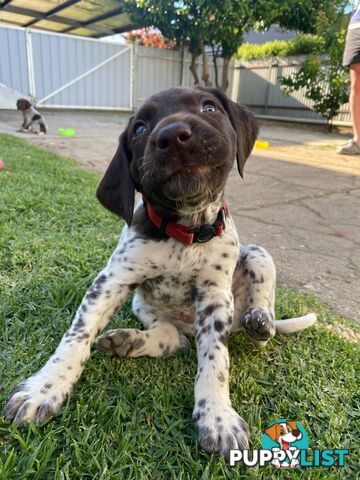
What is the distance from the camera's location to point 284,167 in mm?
7426

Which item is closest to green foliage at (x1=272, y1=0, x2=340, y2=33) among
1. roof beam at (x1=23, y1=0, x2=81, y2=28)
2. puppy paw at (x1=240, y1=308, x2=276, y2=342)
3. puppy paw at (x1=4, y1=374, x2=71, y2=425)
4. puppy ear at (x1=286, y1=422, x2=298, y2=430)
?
roof beam at (x1=23, y1=0, x2=81, y2=28)

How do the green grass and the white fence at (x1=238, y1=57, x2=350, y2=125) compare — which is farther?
the white fence at (x1=238, y1=57, x2=350, y2=125)

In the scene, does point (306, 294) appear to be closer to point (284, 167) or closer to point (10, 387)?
point (10, 387)

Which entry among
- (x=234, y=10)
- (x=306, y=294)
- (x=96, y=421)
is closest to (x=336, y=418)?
(x=96, y=421)

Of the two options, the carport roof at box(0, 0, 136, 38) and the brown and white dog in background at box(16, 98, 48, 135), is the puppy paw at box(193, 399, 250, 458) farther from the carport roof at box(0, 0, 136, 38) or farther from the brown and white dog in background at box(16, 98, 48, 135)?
the carport roof at box(0, 0, 136, 38)

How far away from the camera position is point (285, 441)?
1615mm

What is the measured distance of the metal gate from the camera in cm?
1406

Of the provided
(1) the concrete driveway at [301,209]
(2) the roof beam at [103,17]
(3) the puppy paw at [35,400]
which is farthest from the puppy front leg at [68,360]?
(2) the roof beam at [103,17]

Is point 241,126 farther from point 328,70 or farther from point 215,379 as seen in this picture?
point 328,70

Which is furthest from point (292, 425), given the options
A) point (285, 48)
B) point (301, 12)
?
point (285, 48)

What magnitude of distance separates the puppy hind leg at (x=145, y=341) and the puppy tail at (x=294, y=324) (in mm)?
531

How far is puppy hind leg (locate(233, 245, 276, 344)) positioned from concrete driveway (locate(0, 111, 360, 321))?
664 mm

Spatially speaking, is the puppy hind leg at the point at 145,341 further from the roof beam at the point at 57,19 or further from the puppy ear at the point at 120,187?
the roof beam at the point at 57,19

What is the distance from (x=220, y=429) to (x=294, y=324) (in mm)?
889
